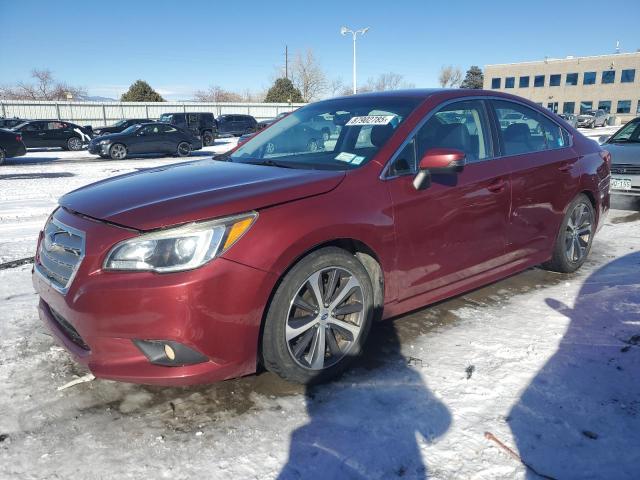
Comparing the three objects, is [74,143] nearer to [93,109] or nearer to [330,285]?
[93,109]

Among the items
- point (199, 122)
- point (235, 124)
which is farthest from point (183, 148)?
point (235, 124)

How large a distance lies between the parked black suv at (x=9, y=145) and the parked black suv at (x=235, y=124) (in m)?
16.8

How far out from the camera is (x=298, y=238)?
2596 millimetres

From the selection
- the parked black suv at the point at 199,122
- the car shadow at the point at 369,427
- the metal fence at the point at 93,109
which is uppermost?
the metal fence at the point at 93,109

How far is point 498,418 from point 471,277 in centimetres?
132

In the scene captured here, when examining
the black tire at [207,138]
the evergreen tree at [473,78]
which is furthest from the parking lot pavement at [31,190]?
the evergreen tree at [473,78]

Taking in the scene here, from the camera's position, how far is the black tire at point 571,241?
4.53 meters

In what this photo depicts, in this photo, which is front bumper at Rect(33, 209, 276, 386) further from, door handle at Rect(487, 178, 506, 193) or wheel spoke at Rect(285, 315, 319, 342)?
door handle at Rect(487, 178, 506, 193)

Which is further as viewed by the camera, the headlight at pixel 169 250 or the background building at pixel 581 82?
the background building at pixel 581 82

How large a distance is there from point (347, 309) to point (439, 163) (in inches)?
41.3

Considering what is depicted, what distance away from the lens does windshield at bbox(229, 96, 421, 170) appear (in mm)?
3287

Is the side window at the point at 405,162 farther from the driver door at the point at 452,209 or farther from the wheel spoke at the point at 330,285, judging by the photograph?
the wheel spoke at the point at 330,285

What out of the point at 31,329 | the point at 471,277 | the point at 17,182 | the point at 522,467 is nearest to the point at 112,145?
the point at 17,182

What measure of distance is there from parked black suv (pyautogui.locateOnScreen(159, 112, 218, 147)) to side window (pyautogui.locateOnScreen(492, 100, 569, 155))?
22938 mm
